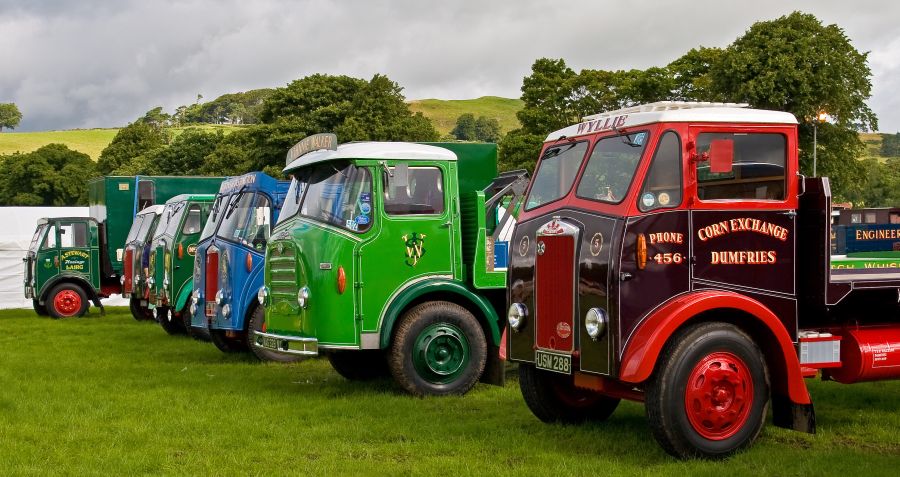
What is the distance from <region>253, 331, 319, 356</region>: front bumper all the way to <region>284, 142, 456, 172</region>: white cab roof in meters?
1.91

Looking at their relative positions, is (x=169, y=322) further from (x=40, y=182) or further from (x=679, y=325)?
(x=40, y=182)

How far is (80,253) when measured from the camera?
25.4 meters

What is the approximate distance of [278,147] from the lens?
50.1 metres

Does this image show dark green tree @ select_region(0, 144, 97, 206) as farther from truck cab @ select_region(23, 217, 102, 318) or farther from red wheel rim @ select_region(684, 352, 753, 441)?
red wheel rim @ select_region(684, 352, 753, 441)

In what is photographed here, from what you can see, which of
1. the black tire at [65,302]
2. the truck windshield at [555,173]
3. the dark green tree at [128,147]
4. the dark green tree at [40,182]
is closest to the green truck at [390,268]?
the truck windshield at [555,173]

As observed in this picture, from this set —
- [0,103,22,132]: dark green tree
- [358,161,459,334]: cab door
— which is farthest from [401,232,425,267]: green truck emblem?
[0,103,22,132]: dark green tree

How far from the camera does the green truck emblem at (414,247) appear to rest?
11.4m

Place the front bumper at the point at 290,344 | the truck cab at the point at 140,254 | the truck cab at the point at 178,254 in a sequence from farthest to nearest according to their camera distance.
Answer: the truck cab at the point at 140,254 < the truck cab at the point at 178,254 < the front bumper at the point at 290,344

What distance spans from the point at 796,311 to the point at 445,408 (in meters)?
3.79

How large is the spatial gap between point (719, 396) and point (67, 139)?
10534 cm

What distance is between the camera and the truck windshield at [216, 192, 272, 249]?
1433 cm

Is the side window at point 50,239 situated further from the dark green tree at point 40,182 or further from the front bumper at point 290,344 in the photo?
the dark green tree at point 40,182

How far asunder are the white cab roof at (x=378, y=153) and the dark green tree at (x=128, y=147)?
65475 millimetres

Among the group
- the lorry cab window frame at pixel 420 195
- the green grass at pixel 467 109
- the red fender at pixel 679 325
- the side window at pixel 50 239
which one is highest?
the green grass at pixel 467 109
